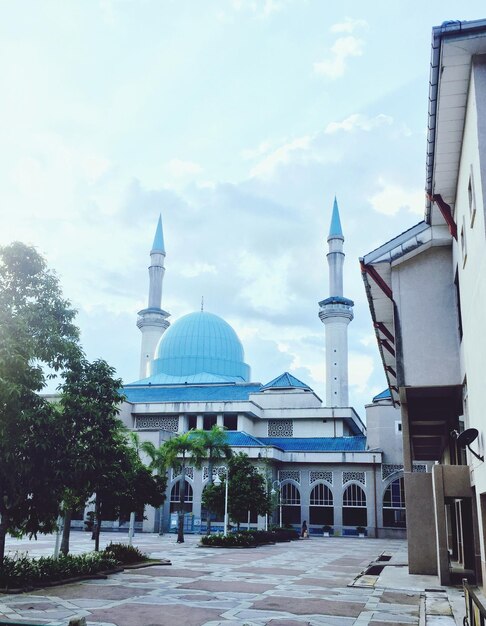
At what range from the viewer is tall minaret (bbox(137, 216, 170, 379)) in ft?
213

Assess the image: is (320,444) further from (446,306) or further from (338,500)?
(446,306)

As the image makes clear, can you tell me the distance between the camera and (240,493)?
119ft

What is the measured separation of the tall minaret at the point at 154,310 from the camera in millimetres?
64875

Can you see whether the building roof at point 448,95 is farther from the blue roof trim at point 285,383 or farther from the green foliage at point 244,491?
the blue roof trim at point 285,383

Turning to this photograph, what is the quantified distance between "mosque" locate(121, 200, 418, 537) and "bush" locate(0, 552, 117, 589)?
2779 centimetres

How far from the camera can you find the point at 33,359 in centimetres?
1480

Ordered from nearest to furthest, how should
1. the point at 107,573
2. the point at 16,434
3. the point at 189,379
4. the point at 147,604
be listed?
the point at 147,604 < the point at 16,434 < the point at 107,573 < the point at 189,379

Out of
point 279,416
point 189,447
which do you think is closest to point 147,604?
point 189,447

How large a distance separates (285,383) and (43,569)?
44.7 metres

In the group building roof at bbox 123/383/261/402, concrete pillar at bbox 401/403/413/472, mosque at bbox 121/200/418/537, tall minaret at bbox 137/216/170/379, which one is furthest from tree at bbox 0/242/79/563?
tall minaret at bbox 137/216/170/379

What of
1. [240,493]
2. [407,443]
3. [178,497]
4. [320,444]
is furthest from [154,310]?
[407,443]

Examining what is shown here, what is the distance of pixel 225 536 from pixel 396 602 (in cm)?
1993

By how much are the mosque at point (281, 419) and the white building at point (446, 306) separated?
2393 cm

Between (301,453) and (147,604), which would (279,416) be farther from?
(147,604)
